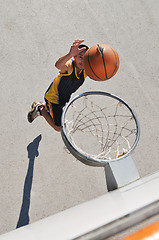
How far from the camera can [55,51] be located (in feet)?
15.1

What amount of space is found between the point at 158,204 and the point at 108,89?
2.70 metres

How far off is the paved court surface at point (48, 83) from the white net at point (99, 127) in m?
0.25

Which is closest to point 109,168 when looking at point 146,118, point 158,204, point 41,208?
point 158,204

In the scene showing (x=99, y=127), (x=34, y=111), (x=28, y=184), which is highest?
(x=34, y=111)

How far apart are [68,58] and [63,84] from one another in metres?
0.46

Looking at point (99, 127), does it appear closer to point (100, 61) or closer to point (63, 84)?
point (63, 84)

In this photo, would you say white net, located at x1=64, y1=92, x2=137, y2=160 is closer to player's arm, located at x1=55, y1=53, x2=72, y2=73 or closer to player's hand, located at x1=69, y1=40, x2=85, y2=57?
player's arm, located at x1=55, y1=53, x2=72, y2=73

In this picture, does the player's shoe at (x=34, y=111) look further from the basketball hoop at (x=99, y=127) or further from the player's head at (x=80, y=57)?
the player's head at (x=80, y=57)

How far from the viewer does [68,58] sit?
2.96 metres

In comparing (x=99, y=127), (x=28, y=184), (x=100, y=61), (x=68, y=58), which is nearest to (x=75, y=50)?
(x=68, y=58)

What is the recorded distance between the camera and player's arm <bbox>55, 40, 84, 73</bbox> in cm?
293

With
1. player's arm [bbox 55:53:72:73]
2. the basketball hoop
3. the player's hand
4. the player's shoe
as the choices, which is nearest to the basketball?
the player's hand

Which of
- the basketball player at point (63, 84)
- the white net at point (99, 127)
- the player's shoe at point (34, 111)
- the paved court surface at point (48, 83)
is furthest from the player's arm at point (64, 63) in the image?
the paved court surface at point (48, 83)

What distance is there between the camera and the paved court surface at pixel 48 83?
3.79m
